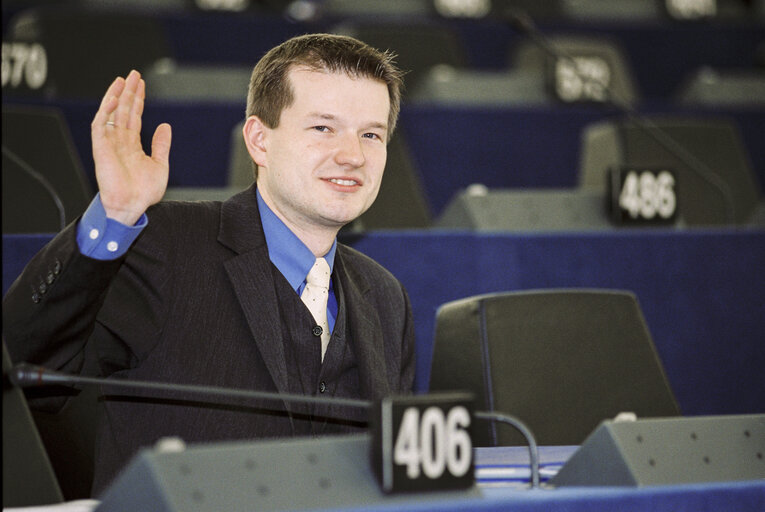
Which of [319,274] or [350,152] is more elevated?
[350,152]

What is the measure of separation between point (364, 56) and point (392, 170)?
4.45 feet

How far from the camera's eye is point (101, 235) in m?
Answer: 1.19

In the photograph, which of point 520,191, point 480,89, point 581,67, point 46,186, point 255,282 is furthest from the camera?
point 581,67

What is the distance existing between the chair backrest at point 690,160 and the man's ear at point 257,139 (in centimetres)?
169

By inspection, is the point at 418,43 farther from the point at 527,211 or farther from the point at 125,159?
the point at 125,159

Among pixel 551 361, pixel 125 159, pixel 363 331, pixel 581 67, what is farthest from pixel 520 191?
pixel 125 159

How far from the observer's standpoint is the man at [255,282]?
128 centimetres

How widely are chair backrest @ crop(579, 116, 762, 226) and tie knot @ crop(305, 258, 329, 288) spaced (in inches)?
65.6

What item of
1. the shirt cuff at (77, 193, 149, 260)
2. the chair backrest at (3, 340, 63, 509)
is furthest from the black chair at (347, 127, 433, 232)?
the chair backrest at (3, 340, 63, 509)

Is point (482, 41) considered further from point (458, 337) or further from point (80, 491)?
point (80, 491)

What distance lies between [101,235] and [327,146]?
402 millimetres

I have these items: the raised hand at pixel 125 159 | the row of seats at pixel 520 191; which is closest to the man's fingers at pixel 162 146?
the raised hand at pixel 125 159

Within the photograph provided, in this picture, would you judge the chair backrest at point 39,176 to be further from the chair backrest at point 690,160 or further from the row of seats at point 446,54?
the chair backrest at point 690,160

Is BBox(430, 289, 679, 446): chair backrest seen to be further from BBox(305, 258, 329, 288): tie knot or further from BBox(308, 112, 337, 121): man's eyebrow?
BBox(308, 112, 337, 121): man's eyebrow
